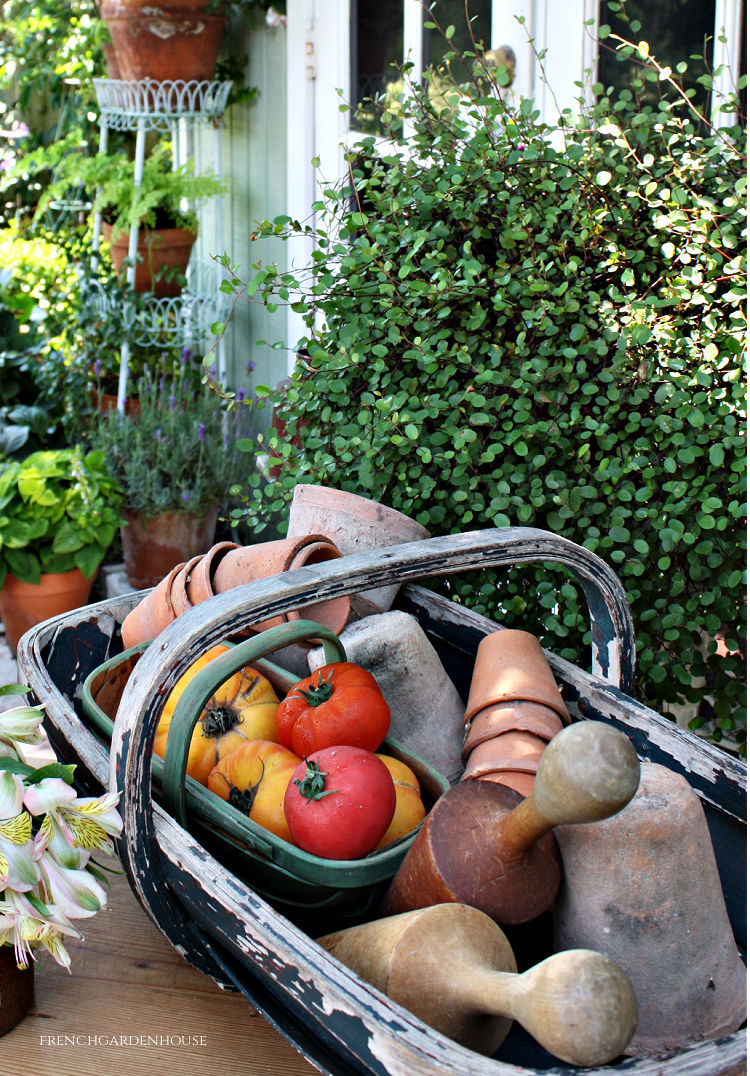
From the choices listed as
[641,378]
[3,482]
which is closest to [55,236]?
[3,482]

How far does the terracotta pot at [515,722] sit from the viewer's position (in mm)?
1054

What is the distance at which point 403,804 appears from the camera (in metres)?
1.02

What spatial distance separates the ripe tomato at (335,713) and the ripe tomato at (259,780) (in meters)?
0.03

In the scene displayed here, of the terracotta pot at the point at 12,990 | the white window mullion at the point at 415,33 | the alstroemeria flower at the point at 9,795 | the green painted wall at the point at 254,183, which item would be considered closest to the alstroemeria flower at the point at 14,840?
the alstroemeria flower at the point at 9,795

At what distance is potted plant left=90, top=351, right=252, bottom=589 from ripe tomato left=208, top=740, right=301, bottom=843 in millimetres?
2225

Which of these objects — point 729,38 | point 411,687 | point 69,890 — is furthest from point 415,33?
point 69,890

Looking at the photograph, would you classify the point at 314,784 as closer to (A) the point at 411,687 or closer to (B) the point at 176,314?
(A) the point at 411,687

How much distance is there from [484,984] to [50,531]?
253cm

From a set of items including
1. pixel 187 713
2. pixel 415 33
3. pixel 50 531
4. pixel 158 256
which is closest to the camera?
pixel 187 713

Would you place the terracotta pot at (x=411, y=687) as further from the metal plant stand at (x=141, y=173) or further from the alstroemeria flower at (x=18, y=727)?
the metal plant stand at (x=141, y=173)

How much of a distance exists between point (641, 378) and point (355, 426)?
1.46ft

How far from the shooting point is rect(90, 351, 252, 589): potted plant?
3.26 meters

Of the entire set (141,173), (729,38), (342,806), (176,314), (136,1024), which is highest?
(141,173)

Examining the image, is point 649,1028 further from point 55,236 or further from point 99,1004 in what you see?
point 55,236
